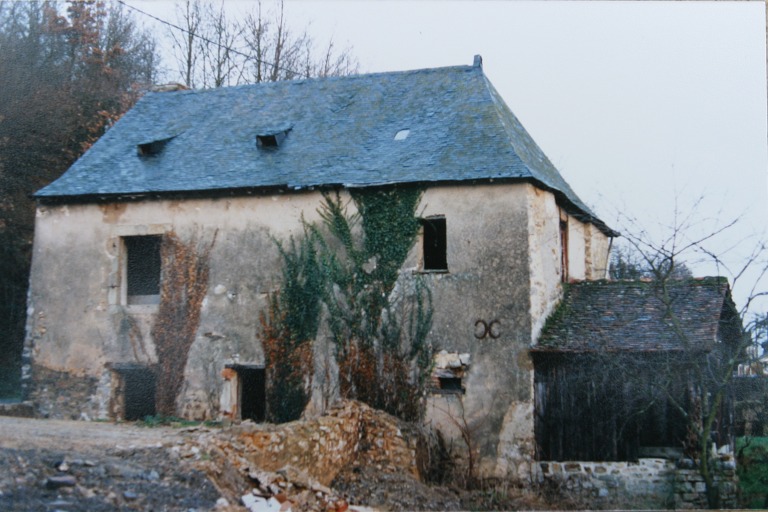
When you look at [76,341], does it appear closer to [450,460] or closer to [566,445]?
[450,460]

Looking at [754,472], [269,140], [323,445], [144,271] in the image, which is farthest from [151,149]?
[754,472]

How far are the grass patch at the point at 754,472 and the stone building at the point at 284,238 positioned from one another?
3248 mm

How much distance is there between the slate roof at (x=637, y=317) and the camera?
1244cm

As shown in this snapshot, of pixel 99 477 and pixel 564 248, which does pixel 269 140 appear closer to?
pixel 564 248

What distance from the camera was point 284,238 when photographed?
1448 cm

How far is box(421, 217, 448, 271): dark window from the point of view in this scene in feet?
46.0

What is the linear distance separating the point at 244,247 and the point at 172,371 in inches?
102

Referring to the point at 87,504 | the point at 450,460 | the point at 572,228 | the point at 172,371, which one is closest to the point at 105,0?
the point at 172,371

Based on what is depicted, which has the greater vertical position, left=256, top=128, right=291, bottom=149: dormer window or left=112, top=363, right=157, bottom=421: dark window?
left=256, top=128, right=291, bottom=149: dormer window

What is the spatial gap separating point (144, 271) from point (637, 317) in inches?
352

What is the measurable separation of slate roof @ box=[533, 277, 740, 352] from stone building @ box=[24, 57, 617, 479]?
520mm

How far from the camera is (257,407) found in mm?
14742

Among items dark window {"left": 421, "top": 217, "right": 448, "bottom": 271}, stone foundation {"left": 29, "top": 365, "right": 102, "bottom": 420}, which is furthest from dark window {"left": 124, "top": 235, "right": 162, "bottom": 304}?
dark window {"left": 421, "top": 217, "right": 448, "bottom": 271}

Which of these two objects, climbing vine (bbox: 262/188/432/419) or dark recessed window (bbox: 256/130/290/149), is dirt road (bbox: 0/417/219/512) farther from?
dark recessed window (bbox: 256/130/290/149)
